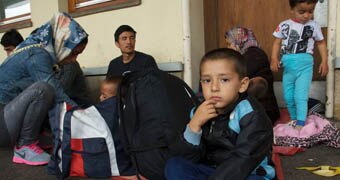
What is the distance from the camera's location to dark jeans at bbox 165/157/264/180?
1778mm

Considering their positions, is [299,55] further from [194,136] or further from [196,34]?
[194,136]

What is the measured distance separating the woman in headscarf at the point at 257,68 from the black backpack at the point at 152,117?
44.1 inches

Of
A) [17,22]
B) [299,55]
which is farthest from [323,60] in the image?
[17,22]

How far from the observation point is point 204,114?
5.54ft

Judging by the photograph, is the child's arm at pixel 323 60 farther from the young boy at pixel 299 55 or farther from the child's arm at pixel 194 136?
the child's arm at pixel 194 136

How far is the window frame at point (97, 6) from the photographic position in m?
4.87

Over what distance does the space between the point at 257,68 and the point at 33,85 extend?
209 cm

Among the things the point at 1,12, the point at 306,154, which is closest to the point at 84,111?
the point at 306,154

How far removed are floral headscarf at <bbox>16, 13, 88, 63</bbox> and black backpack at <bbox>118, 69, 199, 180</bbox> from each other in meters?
0.90

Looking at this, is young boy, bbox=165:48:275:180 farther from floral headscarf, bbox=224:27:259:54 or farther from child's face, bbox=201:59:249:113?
floral headscarf, bbox=224:27:259:54

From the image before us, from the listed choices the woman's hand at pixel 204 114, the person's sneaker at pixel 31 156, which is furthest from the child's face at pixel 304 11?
A: the person's sneaker at pixel 31 156

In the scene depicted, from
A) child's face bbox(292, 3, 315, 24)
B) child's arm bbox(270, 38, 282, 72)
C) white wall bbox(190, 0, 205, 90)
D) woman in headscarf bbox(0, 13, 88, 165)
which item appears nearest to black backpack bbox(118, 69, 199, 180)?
woman in headscarf bbox(0, 13, 88, 165)

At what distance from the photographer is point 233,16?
451 cm

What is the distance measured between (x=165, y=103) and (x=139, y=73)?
38 centimetres
